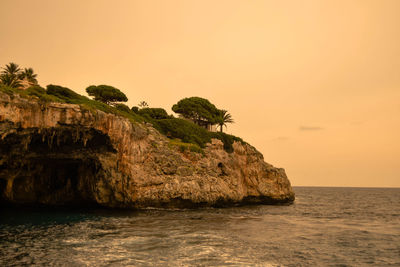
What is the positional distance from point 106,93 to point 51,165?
2263cm

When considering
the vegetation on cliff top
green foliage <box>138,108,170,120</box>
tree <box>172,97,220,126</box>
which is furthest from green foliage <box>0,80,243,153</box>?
tree <box>172,97,220,126</box>

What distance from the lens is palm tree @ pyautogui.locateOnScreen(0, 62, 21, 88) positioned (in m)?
33.9

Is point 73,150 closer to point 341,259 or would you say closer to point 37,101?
point 37,101

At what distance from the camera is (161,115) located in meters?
55.8

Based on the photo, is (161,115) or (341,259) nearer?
(341,259)

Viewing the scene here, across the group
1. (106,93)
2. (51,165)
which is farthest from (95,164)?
(106,93)

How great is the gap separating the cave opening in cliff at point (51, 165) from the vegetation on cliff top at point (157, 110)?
3.54m

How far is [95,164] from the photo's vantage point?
3125cm

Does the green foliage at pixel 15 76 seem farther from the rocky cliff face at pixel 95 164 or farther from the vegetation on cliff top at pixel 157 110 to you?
the rocky cliff face at pixel 95 164

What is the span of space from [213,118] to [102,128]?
37902 millimetres

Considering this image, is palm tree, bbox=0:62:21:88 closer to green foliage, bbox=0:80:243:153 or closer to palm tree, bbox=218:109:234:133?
green foliage, bbox=0:80:243:153

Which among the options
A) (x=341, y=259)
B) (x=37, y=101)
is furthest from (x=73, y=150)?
(x=341, y=259)

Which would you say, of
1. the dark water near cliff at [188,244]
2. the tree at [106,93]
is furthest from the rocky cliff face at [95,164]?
the tree at [106,93]

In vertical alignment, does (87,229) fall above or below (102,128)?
below
